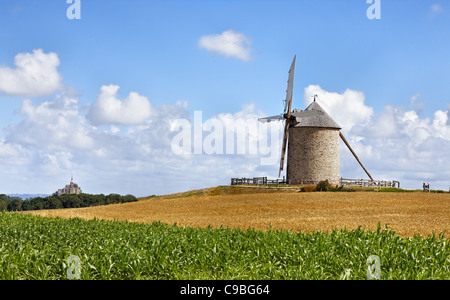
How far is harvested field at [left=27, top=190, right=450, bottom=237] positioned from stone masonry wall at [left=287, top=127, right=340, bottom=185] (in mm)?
14046

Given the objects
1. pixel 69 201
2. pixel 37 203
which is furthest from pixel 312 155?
pixel 37 203

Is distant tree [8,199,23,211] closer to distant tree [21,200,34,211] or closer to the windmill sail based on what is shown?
distant tree [21,200,34,211]

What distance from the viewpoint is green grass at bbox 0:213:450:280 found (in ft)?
30.9

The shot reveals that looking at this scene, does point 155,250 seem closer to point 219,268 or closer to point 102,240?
point 219,268

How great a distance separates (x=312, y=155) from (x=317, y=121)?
404 centimetres

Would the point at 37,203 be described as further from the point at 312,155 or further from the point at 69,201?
the point at 312,155

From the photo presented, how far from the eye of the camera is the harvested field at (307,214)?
64.8 feet

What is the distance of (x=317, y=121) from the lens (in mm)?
49844

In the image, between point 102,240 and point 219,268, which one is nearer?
point 219,268

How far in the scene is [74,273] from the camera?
9305 millimetres

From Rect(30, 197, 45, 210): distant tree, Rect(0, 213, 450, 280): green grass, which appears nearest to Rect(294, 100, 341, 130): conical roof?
Rect(0, 213, 450, 280): green grass
